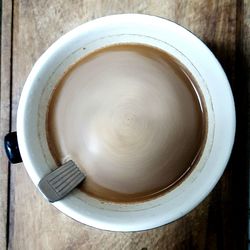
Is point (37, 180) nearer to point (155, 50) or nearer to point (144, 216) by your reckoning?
point (144, 216)

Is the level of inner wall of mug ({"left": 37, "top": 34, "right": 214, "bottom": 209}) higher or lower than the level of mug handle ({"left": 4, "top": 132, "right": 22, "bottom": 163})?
higher

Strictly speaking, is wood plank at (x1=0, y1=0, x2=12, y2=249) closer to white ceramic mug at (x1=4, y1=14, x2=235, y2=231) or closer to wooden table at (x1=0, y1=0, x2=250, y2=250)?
wooden table at (x1=0, y1=0, x2=250, y2=250)

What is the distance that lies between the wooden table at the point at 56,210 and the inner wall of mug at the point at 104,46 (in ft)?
0.18

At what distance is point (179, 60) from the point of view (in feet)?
2.39

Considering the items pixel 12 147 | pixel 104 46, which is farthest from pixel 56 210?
pixel 104 46

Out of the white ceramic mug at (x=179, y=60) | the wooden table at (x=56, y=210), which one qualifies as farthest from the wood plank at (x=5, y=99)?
the white ceramic mug at (x=179, y=60)

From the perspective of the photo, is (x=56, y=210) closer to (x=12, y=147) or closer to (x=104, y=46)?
(x=12, y=147)

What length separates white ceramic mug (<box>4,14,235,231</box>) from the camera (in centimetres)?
64

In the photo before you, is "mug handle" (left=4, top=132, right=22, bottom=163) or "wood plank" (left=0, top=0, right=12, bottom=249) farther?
"wood plank" (left=0, top=0, right=12, bottom=249)

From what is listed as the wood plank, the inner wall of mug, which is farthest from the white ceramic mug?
the wood plank

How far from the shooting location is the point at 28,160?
664 mm

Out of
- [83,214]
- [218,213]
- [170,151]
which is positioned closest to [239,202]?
[218,213]

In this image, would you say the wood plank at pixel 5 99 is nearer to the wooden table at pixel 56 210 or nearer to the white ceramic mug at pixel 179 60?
the wooden table at pixel 56 210

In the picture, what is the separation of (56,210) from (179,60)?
0.32m
